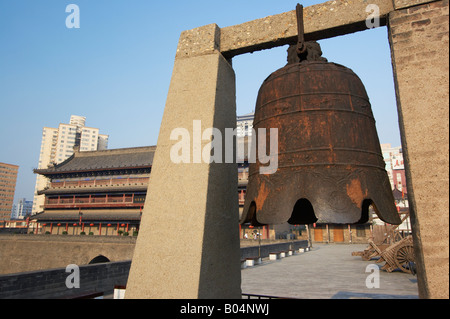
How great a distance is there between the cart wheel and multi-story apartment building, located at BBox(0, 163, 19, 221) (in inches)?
5489

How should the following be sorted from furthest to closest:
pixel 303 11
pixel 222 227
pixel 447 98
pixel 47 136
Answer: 1. pixel 47 136
2. pixel 303 11
3. pixel 222 227
4. pixel 447 98

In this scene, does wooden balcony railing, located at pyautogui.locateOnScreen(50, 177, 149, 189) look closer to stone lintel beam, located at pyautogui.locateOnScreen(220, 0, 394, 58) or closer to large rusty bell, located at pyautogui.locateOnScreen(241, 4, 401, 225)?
stone lintel beam, located at pyautogui.locateOnScreen(220, 0, 394, 58)

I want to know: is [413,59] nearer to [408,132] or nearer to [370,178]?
[408,132]

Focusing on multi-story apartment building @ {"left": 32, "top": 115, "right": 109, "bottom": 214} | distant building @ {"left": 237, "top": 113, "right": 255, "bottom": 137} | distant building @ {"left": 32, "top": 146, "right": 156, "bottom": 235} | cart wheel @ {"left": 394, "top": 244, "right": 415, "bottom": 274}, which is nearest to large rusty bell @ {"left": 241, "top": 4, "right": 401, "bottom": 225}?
cart wheel @ {"left": 394, "top": 244, "right": 415, "bottom": 274}

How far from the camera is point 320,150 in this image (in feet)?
9.55

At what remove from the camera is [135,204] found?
33.6 meters

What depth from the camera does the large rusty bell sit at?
2.72 metres

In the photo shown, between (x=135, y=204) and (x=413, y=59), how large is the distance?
33.7m

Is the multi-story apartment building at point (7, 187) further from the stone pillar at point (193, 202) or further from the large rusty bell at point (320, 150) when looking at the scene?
the large rusty bell at point (320, 150)

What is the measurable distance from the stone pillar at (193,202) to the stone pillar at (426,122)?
6.33 ft

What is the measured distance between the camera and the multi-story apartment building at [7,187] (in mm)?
115312

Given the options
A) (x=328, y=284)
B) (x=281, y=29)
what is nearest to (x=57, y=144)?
(x=328, y=284)

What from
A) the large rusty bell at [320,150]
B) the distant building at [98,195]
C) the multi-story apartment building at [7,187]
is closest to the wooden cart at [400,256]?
the large rusty bell at [320,150]

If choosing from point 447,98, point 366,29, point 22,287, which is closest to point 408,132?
point 447,98
